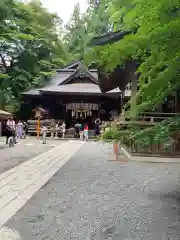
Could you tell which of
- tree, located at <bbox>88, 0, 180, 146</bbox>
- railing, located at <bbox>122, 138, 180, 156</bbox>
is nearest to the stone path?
tree, located at <bbox>88, 0, 180, 146</bbox>

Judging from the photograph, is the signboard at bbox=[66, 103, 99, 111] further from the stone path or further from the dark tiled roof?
the stone path

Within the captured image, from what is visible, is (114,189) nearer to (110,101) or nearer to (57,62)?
(110,101)

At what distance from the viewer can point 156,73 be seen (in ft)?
16.4

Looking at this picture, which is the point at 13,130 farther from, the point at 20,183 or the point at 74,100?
the point at 74,100

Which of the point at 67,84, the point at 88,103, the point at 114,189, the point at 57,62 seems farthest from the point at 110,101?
the point at 114,189

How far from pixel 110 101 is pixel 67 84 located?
485 centimetres

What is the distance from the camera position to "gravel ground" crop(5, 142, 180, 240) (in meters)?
4.07

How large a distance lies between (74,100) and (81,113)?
1.50 meters

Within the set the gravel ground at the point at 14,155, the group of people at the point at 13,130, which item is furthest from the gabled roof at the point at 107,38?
the group of people at the point at 13,130

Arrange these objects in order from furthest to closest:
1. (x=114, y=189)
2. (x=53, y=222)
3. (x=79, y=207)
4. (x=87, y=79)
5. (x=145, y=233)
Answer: (x=87, y=79) → (x=114, y=189) → (x=79, y=207) → (x=53, y=222) → (x=145, y=233)

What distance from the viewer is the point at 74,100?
3200 cm

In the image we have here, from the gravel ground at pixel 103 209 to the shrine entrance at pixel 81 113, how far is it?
22674mm

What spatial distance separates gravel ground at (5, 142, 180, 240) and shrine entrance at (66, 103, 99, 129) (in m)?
22.7

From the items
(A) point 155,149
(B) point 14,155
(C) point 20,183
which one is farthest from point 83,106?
(C) point 20,183
